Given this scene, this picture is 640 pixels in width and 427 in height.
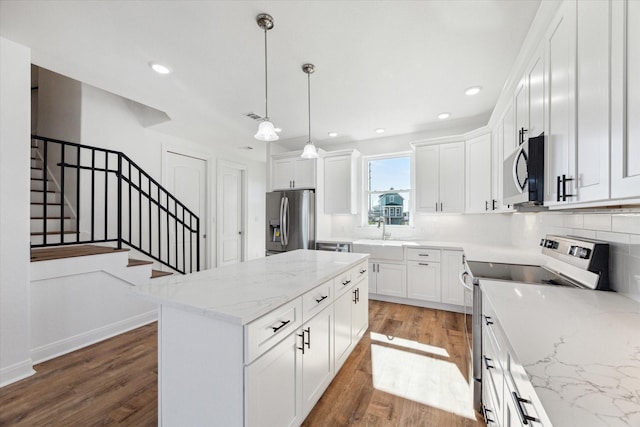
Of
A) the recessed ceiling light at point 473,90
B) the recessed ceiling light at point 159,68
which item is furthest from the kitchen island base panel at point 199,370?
the recessed ceiling light at point 473,90

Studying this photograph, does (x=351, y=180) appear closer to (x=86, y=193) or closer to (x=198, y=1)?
(x=198, y=1)

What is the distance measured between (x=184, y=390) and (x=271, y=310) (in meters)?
0.58

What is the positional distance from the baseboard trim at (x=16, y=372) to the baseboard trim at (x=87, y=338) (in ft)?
0.52

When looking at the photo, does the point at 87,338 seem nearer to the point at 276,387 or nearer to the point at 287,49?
the point at 276,387

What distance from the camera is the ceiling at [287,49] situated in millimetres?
1737

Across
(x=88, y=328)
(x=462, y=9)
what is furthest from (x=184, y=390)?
(x=462, y=9)

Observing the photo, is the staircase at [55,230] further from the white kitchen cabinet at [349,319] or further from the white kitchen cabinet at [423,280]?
the white kitchen cabinet at [423,280]

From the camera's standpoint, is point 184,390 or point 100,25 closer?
point 184,390

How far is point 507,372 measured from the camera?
98 centimetres

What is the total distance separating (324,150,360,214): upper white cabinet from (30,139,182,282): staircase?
8.45 feet

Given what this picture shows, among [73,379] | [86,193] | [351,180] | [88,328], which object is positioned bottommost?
[73,379]

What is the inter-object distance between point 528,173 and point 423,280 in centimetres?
235

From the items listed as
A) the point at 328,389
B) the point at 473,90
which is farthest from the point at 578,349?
the point at 473,90

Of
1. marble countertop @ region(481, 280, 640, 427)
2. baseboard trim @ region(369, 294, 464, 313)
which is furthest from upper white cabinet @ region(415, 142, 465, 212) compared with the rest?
marble countertop @ region(481, 280, 640, 427)
